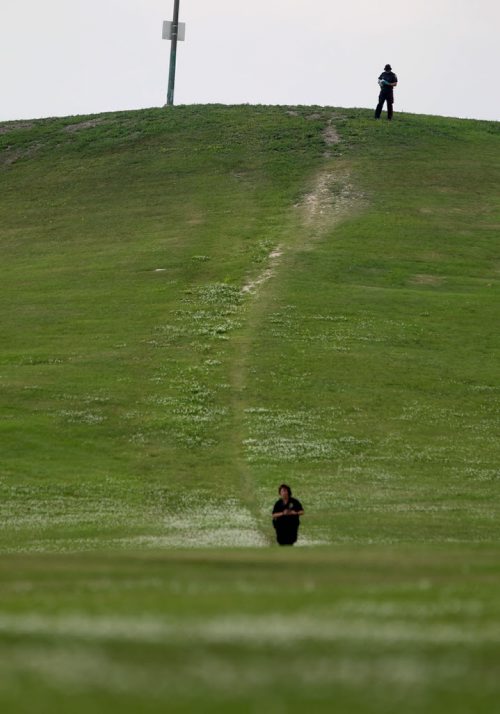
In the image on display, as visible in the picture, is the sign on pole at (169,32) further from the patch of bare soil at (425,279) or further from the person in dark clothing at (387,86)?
the patch of bare soil at (425,279)

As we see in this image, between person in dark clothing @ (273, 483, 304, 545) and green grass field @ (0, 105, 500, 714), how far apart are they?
62.0 inches

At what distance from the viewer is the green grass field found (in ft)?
40.4

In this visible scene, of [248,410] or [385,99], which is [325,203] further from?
[248,410]

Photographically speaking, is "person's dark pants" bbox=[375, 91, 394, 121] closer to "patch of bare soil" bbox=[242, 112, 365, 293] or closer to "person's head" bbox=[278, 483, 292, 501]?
"patch of bare soil" bbox=[242, 112, 365, 293]

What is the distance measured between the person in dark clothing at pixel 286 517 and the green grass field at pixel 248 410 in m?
1.57

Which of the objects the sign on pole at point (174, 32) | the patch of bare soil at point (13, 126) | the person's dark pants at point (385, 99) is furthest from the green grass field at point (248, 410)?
the sign on pole at point (174, 32)

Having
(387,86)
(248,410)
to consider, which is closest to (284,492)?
(248,410)

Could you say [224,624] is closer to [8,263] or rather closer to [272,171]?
[8,263]

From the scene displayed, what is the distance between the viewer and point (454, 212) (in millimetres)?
89812

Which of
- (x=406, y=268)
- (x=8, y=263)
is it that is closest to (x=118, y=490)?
(x=406, y=268)

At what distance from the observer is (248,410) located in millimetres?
52031

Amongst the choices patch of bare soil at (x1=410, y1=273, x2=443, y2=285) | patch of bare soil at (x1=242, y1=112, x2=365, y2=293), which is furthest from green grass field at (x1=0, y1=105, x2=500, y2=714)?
patch of bare soil at (x1=242, y1=112, x2=365, y2=293)

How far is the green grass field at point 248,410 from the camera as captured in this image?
1230 cm

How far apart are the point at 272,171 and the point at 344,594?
86.1 meters
